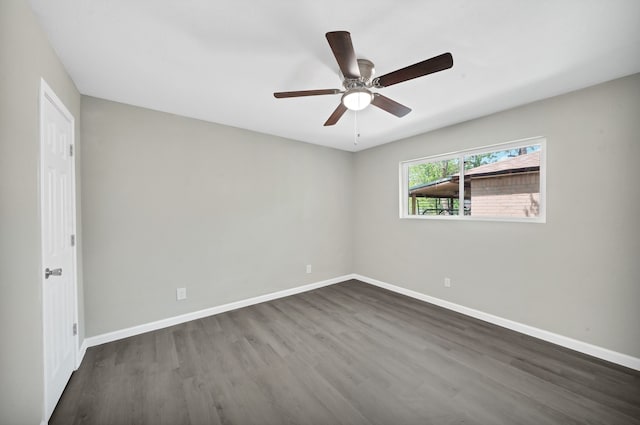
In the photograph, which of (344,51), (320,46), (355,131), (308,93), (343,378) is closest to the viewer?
(344,51)

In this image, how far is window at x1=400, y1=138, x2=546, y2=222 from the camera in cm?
269

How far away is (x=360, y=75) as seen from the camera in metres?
1.75

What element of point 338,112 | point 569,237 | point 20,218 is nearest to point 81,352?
point 20,218

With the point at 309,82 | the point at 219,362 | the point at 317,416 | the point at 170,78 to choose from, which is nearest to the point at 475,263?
the point at 317,416

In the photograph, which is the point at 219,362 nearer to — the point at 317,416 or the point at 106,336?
the point at 317,416

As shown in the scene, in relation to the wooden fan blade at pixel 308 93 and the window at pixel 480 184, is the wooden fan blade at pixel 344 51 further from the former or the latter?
the window at pixel 480 184

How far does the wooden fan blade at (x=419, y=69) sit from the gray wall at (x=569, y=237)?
1.92 metres

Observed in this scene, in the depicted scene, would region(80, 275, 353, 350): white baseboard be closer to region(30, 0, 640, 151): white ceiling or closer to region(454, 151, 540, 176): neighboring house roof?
region(30, 0, 640, 151): white ceiling

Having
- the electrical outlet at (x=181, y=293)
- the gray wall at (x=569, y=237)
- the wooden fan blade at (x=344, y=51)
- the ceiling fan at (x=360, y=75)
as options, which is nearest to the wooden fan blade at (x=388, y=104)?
the ceiling fan at (x=360, y=75)

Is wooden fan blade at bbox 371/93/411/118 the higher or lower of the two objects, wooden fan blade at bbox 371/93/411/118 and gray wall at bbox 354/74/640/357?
the higher

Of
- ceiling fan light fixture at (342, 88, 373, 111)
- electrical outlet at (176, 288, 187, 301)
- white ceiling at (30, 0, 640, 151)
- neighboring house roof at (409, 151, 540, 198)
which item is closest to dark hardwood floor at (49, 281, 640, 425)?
electrical outlet at (176, 288, 187, 301)

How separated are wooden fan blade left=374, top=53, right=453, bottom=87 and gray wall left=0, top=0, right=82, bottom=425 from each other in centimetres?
197

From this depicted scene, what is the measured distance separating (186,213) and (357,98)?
233 cm

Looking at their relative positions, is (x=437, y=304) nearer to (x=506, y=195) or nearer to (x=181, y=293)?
(x=506, y=195)
